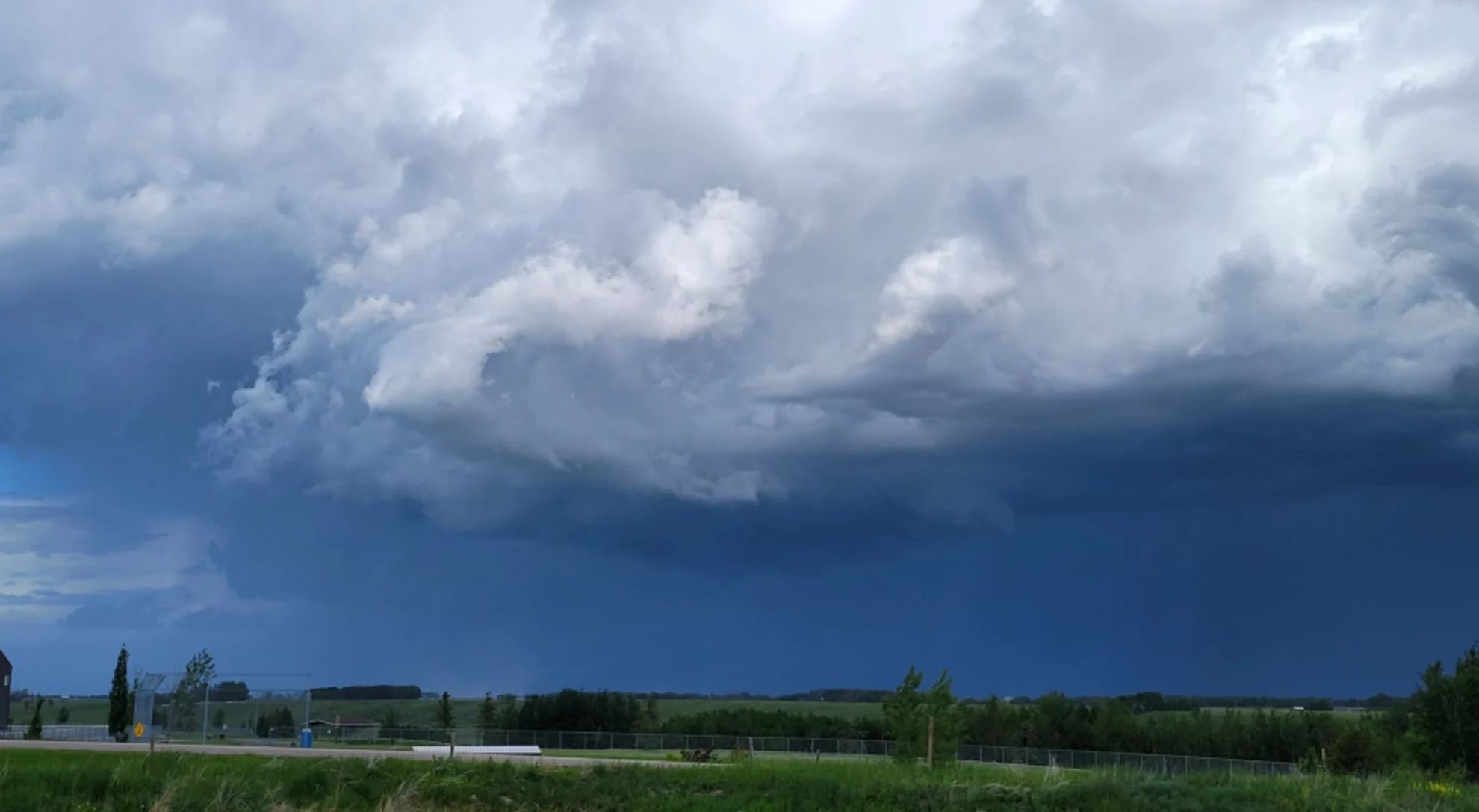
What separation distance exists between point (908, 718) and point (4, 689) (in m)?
99.6

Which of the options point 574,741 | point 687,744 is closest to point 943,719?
point 687,744

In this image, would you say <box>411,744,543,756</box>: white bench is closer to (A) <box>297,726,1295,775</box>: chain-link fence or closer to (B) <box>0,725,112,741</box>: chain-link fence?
(A) <box>297,726,1295,775</box>: chain-link fence

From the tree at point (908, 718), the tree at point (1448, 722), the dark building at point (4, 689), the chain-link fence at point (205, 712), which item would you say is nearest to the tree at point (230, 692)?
the chain-link fence at point (205, 712)

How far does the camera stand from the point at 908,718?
142 ft

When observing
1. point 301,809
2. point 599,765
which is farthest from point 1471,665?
point 301,809

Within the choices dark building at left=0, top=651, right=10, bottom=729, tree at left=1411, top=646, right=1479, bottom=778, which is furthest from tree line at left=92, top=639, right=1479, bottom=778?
dark building at left=0, top=651, right=10, bottom=729

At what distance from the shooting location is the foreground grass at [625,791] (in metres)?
21.3

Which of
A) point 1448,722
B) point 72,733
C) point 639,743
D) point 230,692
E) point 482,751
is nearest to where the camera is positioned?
point 1448,722

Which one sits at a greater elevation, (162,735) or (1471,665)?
(1471,665)

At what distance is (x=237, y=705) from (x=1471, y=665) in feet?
171

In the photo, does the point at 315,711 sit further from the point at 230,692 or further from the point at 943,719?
the point at 943,719

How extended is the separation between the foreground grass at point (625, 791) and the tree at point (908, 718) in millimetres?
17197

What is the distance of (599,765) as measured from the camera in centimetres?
2711

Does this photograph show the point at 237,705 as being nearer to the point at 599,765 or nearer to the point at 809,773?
the point at 599,765
